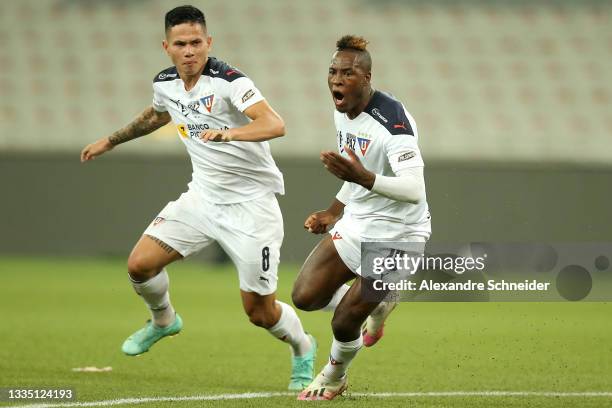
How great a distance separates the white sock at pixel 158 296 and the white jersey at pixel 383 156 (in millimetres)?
1331

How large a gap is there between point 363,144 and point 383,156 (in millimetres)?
142

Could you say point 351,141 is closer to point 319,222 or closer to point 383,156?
point 383,156

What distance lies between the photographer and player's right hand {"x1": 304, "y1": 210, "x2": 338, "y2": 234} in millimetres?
6910

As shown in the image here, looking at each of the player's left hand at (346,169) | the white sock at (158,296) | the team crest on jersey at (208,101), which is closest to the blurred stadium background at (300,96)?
the white sock at (158,296)

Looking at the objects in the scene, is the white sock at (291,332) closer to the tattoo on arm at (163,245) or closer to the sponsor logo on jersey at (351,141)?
the tattoo on arm at (163,245)

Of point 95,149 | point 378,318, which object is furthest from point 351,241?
point 95,149

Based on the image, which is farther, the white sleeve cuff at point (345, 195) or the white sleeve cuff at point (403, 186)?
the white sleeve cuff at point (345, 195)

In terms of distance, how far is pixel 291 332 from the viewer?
722 cm

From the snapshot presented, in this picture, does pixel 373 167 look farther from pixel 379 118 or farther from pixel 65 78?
pixel 65 78

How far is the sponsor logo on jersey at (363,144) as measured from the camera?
654 centimetres

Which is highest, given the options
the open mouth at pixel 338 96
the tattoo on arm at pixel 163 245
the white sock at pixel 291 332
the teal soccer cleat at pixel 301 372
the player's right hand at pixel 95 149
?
the open mouth at pixel 338 96

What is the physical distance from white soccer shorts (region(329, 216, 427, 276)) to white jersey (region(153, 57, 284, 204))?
2.31ft

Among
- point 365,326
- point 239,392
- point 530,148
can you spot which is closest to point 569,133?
point 530,148

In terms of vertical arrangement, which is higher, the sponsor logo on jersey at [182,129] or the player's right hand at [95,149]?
the sponsor logo on jersey at [182,129]
